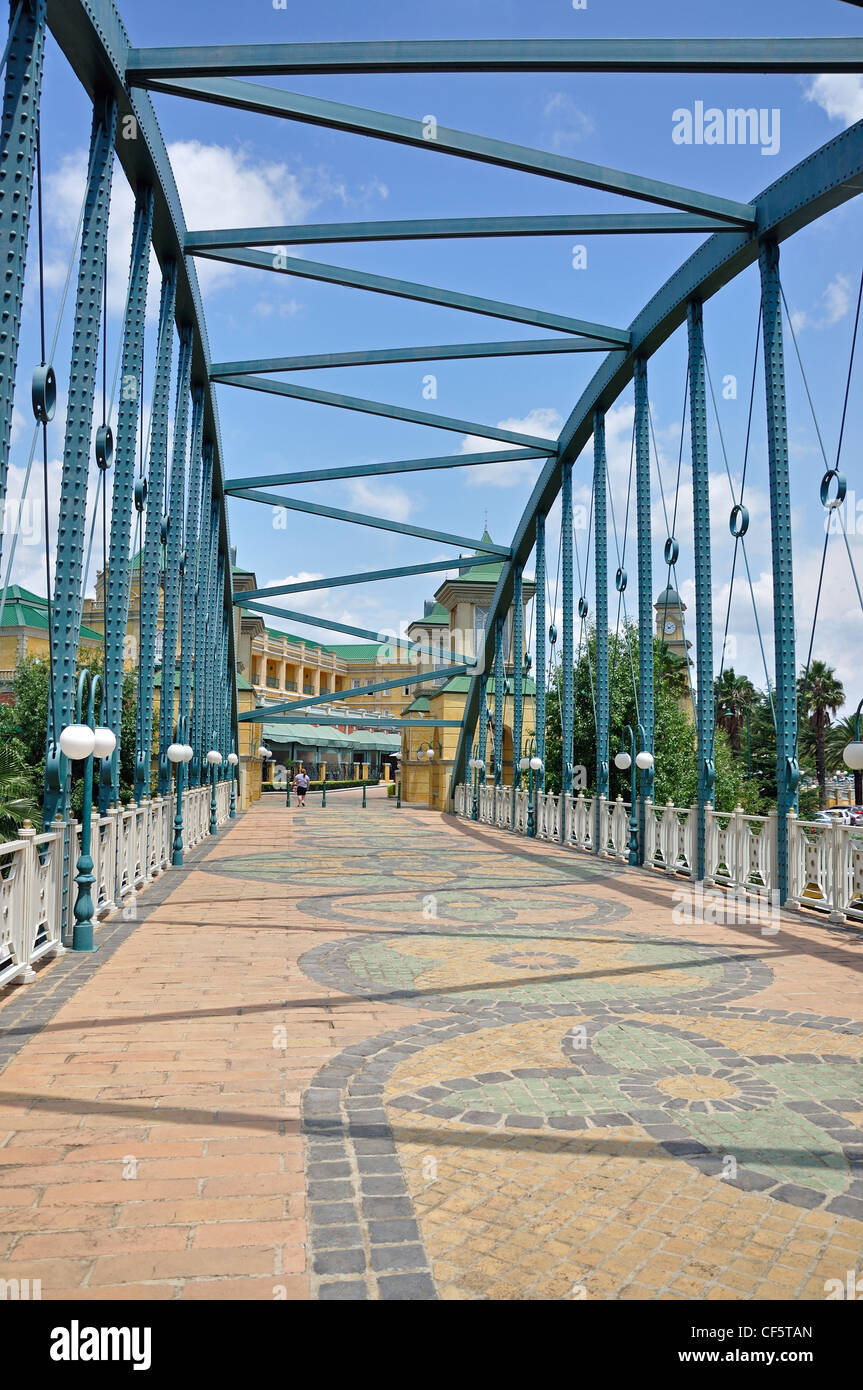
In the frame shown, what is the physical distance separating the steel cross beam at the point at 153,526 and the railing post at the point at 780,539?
8034 mm

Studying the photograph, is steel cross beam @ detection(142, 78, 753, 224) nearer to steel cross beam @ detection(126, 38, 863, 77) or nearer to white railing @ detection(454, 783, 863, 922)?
steel cross beam @ detection(126, 38, 863, 77)

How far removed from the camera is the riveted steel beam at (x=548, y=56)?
933 centimetres

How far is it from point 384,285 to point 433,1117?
14233 millimetres

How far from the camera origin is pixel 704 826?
1434 cm

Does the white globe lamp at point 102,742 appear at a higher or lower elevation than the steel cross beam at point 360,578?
lower

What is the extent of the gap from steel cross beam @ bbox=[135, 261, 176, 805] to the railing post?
803 centimetres

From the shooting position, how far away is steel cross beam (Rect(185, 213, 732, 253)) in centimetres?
1335

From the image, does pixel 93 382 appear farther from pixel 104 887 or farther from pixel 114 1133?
pixel 114 1133

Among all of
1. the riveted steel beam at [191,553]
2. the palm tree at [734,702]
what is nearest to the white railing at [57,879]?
the riveted steel beam at [191,553]

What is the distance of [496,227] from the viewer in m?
13.3

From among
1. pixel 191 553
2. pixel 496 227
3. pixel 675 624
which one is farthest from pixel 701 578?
pixel 675 624

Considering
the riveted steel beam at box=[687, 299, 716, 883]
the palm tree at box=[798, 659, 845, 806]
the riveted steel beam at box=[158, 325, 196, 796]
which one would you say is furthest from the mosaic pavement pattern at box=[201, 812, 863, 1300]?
the palm tree at box=[798, 659, 845, 806]

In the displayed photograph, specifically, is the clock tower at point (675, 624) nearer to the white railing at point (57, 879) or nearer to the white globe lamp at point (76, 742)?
the white railing at point (57, 879)

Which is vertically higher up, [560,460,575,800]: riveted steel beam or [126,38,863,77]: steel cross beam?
[126,38,863,77]: steel cross beam
